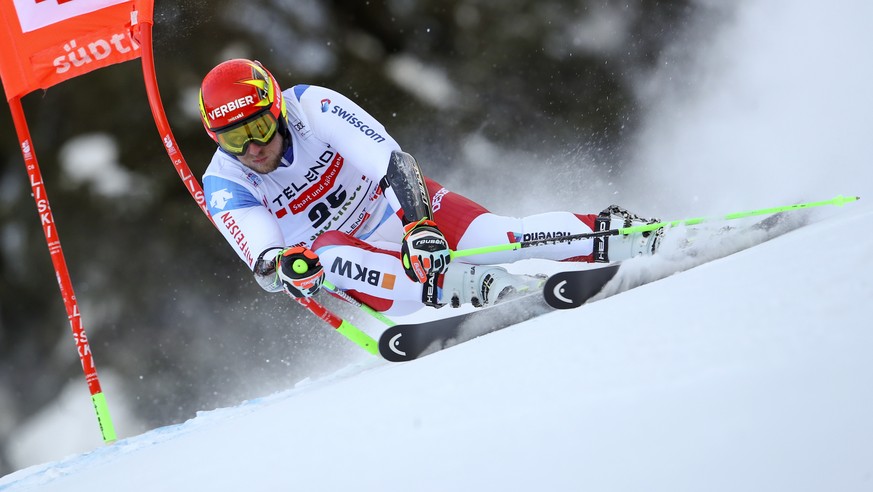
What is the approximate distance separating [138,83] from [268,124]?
466cm

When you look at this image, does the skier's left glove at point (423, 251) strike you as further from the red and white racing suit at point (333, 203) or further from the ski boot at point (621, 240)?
the ski boot at point (621, 240)

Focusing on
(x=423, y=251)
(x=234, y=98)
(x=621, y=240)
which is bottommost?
(x=621, y=240)

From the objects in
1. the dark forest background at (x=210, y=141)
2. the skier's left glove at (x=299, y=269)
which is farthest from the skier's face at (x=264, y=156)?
the dark forest background at (x=210, y=141)

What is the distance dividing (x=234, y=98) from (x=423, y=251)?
0.97 m

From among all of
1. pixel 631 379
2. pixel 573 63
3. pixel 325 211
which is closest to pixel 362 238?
pixel 325 211

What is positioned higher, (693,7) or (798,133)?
(693,7)

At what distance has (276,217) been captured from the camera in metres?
3.57

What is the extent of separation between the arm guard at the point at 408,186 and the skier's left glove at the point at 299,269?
15.9 inches

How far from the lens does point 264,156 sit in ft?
10.9

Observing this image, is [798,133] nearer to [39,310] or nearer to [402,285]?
[402,285]

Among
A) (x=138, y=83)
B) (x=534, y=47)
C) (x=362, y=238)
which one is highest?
(x=138, y=83)

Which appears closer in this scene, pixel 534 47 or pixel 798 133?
pixel 798 133

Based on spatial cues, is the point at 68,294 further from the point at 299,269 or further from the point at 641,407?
the point at 641,407

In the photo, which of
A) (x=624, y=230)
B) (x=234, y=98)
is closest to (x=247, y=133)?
(x=234, y=98)
